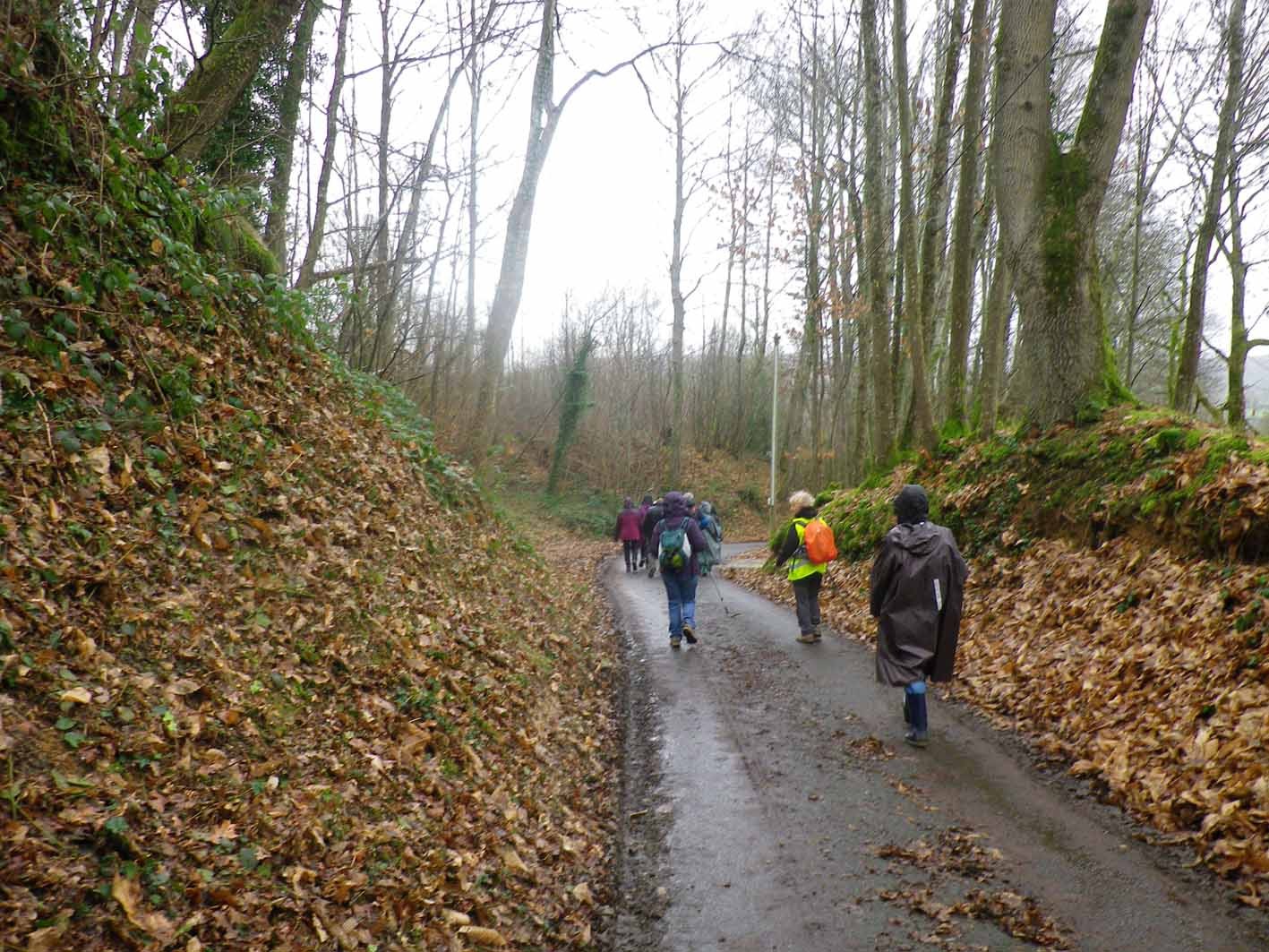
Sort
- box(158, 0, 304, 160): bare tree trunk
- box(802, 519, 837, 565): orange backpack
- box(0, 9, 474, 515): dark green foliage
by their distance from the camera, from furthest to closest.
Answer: box(802, 519, 837, 565): orange backpack → box(158, 0, 304, 160): bare tree trunk → box(0, 9, 474, 515): dark green foliage

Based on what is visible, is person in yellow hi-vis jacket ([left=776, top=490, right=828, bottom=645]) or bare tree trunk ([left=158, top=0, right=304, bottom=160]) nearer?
bare tree trunk ([left=158, top=0, right=304, bottom=160])

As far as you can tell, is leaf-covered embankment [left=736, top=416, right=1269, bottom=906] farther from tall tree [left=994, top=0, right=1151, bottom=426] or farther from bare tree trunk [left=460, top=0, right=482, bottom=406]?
bare tree trunk [left=460, top=0, right=482, bottom=406]

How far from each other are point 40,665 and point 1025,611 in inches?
319

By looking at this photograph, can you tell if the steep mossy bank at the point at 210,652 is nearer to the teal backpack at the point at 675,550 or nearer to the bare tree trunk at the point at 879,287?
the teal backpack at the point at 675,550

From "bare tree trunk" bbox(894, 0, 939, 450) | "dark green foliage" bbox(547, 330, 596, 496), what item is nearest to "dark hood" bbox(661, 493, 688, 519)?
"bare tree trunk" bbox(894, 0, 939, 450)

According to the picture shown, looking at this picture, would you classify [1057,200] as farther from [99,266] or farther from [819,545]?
[99,266]

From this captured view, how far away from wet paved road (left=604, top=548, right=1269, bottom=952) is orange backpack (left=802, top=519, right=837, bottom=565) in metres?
2.40

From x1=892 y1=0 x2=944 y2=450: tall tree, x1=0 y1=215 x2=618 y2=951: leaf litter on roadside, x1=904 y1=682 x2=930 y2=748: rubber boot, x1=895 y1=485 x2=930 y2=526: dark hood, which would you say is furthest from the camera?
x1=892 y1=0 x2=944 y2=450: tall tree

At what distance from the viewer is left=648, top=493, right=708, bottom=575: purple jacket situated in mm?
10656

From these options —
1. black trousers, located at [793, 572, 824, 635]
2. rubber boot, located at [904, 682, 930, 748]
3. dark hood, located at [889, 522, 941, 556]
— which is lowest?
rubber boot, located at [904, 682, 930, 748]

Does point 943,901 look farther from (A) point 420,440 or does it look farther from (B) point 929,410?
(B) point 929,410

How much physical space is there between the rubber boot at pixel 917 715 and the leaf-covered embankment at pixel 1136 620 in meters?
0.76

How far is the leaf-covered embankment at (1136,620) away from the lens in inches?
192

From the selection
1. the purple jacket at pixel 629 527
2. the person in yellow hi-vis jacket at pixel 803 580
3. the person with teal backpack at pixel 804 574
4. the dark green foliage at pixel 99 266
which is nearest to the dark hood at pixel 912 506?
the person with teal backpack at pixel 804 574
